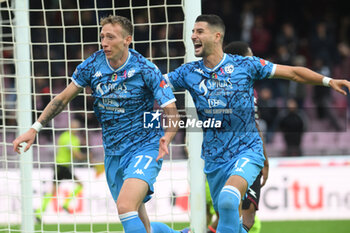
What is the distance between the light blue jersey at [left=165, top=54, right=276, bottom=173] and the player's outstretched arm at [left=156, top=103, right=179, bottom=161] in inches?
16.8

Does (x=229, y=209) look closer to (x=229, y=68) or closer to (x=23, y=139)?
(x=229, y=68)

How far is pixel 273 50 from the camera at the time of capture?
1562 centimetres

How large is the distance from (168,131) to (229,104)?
2.34ft

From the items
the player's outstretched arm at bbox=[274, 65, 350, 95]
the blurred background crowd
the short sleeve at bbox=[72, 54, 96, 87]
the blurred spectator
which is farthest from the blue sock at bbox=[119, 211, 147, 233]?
the blurred spectator

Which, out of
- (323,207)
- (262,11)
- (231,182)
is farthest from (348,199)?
(262,11)

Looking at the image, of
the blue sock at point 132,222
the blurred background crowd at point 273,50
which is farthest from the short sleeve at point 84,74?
the blurred background crowd at point 273,50

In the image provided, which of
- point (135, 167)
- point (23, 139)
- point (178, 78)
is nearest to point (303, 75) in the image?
point (178, 78)

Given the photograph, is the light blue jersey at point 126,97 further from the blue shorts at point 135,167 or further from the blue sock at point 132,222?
the blue sock at point 132,222

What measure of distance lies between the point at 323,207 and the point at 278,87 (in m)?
4.28

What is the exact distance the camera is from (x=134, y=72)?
5535mm

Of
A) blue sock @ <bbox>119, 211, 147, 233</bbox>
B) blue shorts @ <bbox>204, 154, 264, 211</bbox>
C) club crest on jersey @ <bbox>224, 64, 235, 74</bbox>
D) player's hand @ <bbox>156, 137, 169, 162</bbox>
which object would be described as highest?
club crest on jersey @ <bbox>224, 64, 235, 74</bbox>

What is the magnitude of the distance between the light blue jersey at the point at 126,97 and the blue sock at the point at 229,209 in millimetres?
832

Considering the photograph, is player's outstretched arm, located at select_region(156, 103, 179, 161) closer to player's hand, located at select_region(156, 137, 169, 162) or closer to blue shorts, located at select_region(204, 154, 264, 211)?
player's hand, located at select_region(156, 137, 169, 162)

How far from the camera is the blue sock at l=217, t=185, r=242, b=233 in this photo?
17.1 ft
